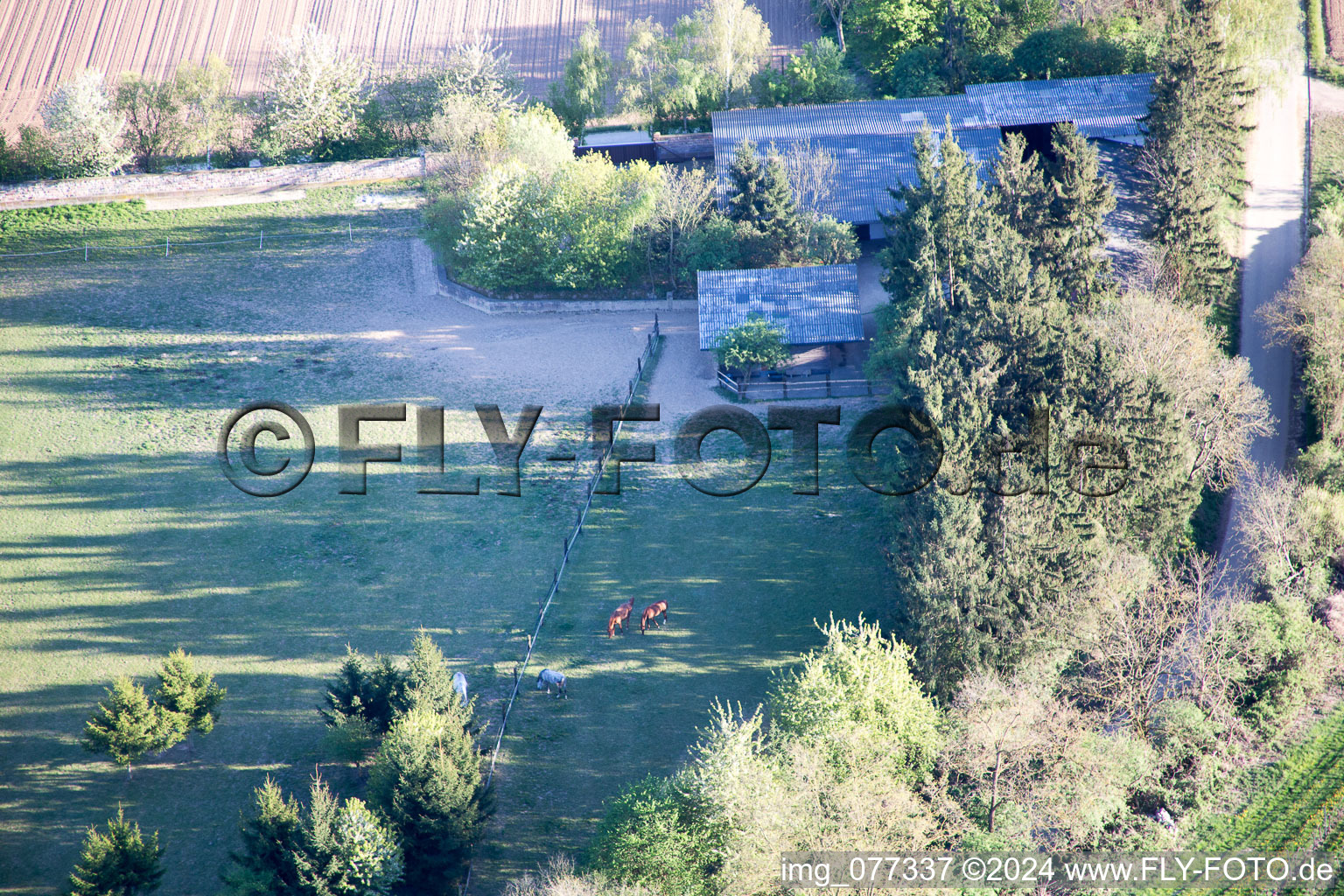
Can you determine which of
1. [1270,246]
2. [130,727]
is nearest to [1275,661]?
[1270,246]

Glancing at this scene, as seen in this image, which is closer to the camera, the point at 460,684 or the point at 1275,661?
the point at 460,684

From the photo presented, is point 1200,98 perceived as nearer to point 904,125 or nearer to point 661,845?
point 904,125

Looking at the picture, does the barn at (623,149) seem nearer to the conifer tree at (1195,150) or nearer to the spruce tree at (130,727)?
the conifer tree at (1195,150)

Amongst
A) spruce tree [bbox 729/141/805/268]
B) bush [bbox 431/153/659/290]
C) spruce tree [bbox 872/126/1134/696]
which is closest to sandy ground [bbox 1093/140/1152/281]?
spruce tree [bbox 872/126/1134/696]

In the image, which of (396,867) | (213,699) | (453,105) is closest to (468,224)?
(453,105)

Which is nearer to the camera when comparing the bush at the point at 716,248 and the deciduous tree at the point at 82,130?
the bush at the point at 716,248

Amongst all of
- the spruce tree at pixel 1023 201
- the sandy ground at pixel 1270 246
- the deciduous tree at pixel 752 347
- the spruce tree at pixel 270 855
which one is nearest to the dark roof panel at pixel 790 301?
the deciduous tree at pixel 752 347
